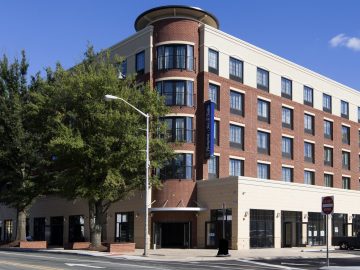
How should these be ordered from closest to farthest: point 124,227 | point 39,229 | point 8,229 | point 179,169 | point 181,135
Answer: point 181,135 < point 179,169 < point 124,227 < point 39,229 < point 8,229

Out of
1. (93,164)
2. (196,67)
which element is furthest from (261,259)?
(196,67)

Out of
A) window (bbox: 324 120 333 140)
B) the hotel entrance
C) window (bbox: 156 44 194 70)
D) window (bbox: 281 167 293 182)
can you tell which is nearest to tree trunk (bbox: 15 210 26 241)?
window (bbox: 156 44 194 70)

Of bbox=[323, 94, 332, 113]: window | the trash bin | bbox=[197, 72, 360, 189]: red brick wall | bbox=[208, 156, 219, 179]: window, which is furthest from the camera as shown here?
bbox=[323, 94, 332, 113]: window

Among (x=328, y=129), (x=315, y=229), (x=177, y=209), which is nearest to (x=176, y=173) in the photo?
(x=177, y=209)

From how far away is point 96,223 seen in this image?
4281 centimetres

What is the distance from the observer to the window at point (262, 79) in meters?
56.0

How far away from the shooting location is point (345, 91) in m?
68.5

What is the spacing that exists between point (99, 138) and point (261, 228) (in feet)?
53.2

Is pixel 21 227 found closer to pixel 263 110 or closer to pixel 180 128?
pixel 180 128

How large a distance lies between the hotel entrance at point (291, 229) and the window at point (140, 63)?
1814 cm

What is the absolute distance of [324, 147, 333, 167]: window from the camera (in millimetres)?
64850

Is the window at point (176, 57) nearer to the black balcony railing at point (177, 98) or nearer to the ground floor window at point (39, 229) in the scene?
the black balcony railing at point (177, 98)

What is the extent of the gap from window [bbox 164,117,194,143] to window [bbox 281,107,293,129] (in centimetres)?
1412

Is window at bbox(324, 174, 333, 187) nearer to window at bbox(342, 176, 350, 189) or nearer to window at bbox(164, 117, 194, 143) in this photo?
window at bbox(342, 176, 350, 189)
